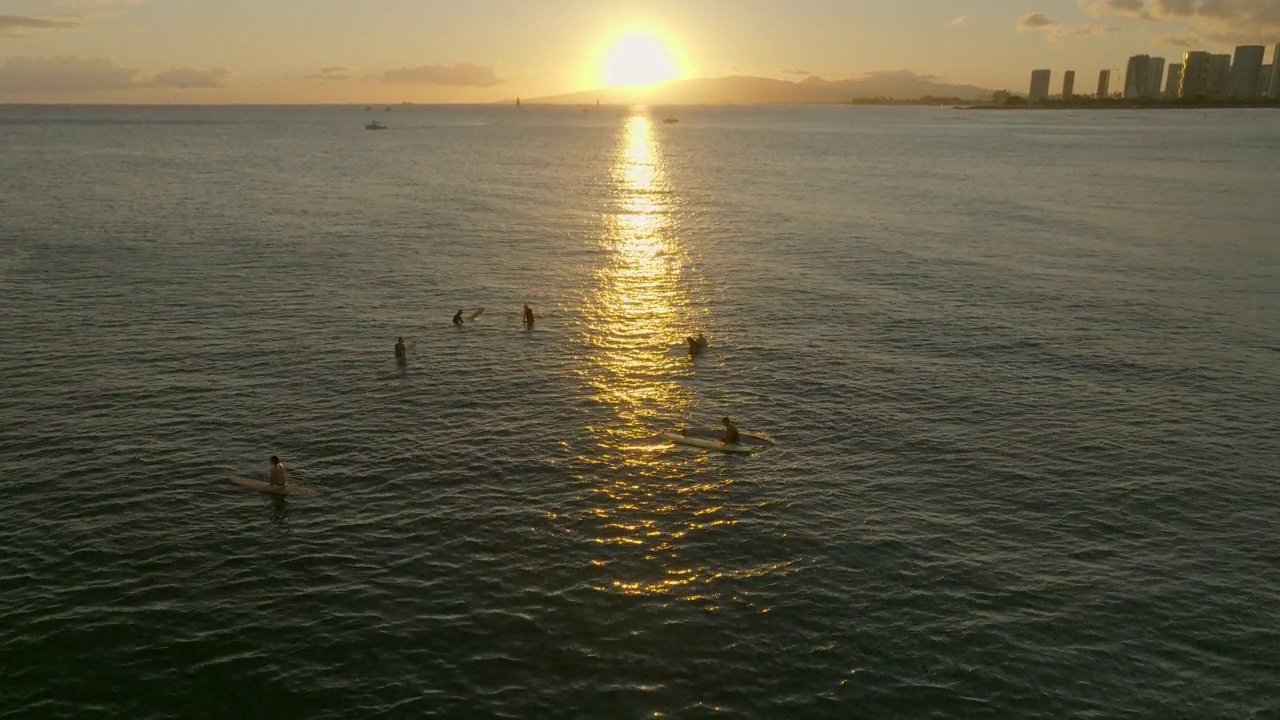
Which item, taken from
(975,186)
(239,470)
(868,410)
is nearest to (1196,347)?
(868,410)

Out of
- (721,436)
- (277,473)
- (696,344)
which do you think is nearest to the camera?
(277,473)

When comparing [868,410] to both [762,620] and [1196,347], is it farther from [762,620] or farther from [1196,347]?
[1196,347]

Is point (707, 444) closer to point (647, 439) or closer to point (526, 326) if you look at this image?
point (647, 439)

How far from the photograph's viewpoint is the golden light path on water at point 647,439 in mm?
34344

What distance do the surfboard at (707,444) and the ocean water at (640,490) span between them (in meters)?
0.75

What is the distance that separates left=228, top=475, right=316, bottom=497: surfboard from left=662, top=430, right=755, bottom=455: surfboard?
1746 centimetres

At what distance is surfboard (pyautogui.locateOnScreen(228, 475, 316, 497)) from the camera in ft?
129

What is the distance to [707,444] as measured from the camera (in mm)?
45000

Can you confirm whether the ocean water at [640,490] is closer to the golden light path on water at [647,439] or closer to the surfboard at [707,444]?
the golden light path on water at [647,439]

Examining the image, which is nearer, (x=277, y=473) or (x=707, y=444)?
(x=277, y=473)

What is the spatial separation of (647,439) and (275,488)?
17.8m

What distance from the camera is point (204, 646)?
29.3 meters

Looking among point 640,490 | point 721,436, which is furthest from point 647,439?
point 640,490

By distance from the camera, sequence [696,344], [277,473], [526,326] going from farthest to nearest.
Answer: [526,326], [696,344], [277,473]
